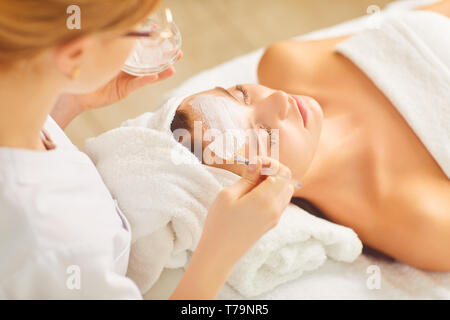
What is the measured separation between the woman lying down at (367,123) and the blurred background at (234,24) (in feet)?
2.50

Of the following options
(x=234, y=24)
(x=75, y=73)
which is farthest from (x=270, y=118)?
(x=234, y=24)

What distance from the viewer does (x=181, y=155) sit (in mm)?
1054

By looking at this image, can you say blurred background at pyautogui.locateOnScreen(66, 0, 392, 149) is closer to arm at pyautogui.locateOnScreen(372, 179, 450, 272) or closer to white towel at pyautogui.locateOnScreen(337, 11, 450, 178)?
white towel at pyautogui.locateOnScreen(337, 11, 450, 178)

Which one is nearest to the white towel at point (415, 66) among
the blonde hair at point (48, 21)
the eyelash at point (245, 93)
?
the eyelash at point (245, 93)

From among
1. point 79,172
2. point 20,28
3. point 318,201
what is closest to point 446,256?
point 318,201

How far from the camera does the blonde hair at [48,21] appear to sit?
0.63m

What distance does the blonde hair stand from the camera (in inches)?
24.7

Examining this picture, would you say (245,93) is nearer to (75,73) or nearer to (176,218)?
(176,218)

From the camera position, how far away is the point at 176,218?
1.03 metres

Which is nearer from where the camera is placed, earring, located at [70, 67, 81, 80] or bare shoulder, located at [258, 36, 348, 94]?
earring, located at [70, 67, 81, 80]

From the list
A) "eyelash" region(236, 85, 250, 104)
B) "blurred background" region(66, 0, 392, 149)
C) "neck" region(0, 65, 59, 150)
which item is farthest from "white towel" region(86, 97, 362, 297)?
"blurred background" region(66, 0, 392, 149)
